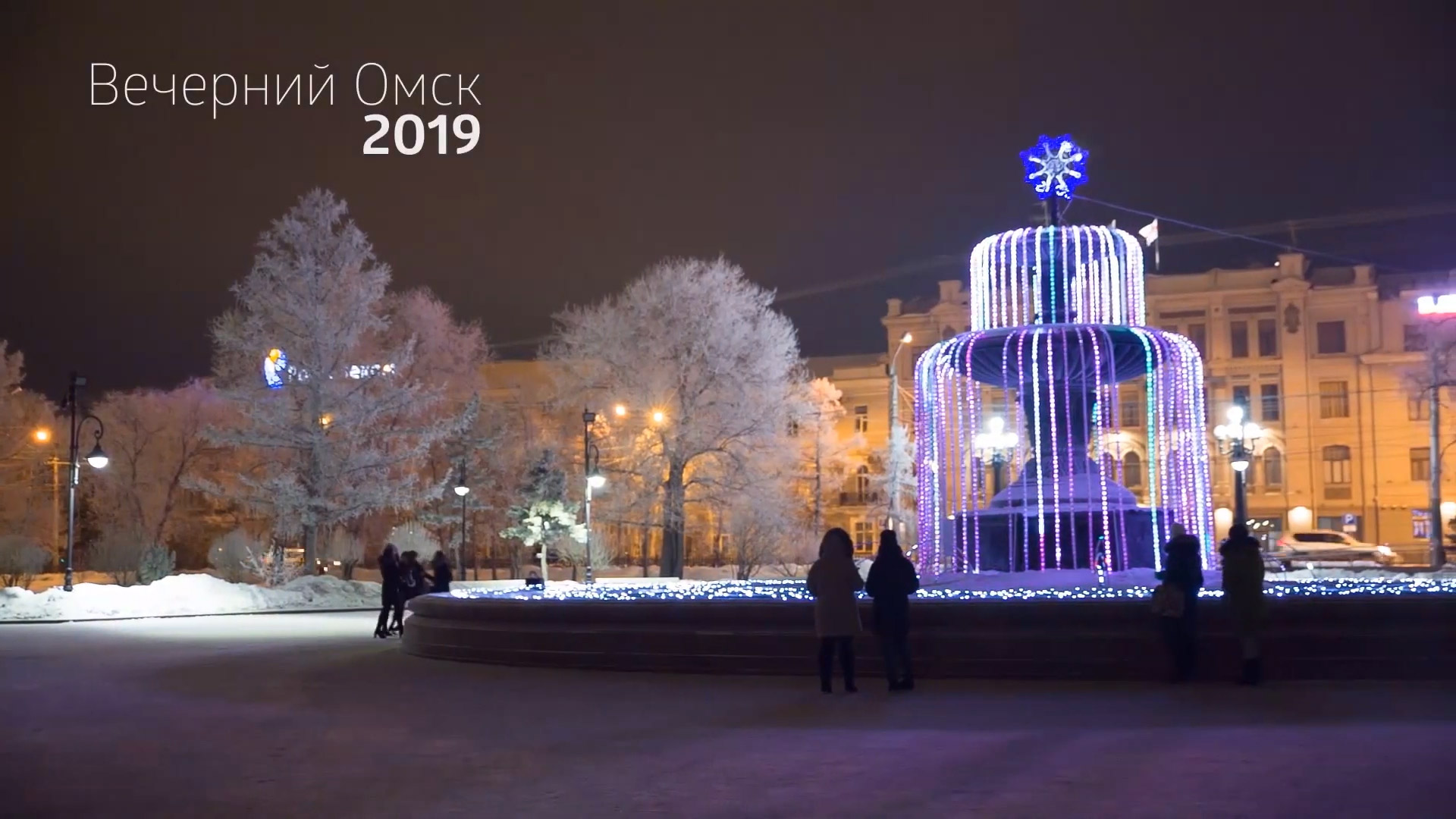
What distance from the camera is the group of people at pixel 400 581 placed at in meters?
A: 22.6

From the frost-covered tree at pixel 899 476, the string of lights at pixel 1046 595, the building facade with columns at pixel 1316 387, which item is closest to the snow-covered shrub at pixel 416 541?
the frost-covered tree at pixel 899 476

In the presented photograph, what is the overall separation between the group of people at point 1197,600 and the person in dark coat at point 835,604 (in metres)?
2.75

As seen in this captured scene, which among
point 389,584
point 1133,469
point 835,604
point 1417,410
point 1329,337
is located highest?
point 1329,337

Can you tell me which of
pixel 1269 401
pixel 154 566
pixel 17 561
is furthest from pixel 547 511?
pixel 1269 401

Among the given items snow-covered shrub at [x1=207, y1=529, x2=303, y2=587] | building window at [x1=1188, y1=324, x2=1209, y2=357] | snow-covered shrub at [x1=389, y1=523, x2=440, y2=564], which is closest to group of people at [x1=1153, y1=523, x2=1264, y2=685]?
snow-covered shrub at [x1=207, y1=529, x2=303, y2=587]

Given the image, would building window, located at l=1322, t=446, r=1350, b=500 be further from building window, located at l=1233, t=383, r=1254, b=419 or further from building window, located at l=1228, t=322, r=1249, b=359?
building window, located at l=1228, t=322, r=1249, b=359

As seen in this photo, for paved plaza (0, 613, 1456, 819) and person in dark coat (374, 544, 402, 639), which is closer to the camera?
paved plaza (0, 613, 1456, 819)

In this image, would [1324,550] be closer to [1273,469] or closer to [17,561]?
[1273,469]

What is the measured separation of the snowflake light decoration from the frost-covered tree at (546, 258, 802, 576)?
2210 cm

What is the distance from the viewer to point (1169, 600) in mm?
13438

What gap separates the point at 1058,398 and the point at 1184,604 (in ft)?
27.0

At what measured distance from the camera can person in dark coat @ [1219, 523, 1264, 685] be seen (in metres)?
13.2

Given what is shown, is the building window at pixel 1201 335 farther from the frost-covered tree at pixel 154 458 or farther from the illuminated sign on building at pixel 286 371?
the frost-covered tree at pixel 154 458

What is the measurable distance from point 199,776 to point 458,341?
4625cm
